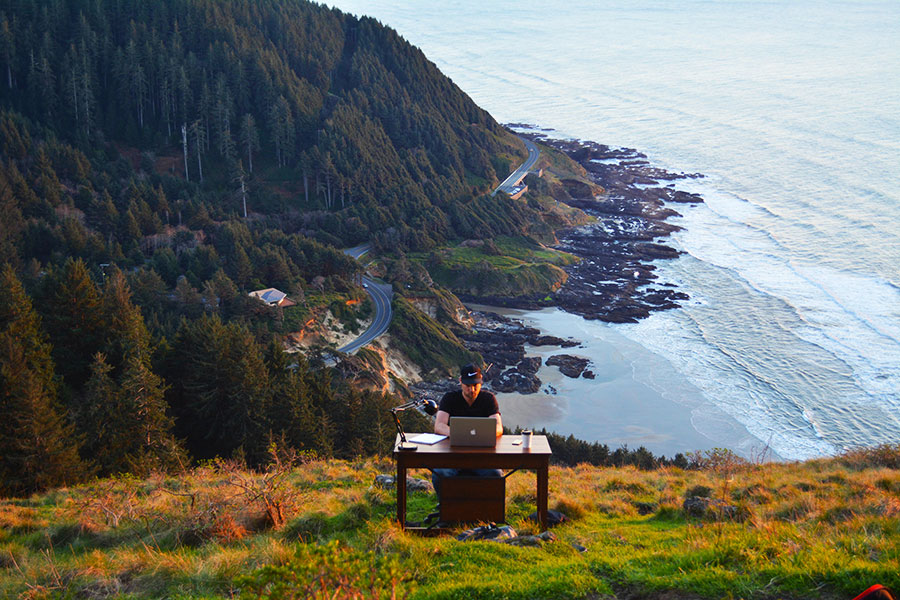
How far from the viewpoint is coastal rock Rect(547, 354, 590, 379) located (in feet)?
159

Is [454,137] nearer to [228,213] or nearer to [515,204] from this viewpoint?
[515,204]

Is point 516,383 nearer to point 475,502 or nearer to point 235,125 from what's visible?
point 475,502

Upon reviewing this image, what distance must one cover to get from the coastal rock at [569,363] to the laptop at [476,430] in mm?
39636

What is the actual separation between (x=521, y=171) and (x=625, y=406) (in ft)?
204

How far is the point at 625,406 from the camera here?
4347 cm

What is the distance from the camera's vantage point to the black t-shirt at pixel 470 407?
31.2 ft

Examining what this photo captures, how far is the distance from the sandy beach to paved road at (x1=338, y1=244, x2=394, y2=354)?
1062cm

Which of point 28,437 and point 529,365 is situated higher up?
point 28,437

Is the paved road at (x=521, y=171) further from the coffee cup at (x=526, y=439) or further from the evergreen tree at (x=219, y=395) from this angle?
the coffee cup at (x=526, y=439)

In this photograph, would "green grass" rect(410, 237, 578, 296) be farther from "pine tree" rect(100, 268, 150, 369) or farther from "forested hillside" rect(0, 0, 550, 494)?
"pine tree" rect(100, 268, 150, 369)

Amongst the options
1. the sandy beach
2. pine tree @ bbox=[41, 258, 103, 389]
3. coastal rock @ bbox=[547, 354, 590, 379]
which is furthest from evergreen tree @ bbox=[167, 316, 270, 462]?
coastal rock @ bbox=[547, 354, 590, 379]

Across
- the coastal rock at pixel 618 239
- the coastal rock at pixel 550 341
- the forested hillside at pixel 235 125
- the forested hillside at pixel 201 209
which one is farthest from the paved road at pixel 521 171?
the coastal rock at pixel 550 341

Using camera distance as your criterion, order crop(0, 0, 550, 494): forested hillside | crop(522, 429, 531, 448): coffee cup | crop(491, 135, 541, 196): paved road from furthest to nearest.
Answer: crop(491, 135, 541, 196): paved road → crop(0, 0, 550, 494): forested hillside → crop(522, 429, 531, 448): coffee cup

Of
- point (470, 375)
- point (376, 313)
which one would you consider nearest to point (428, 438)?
point (470, 375)
